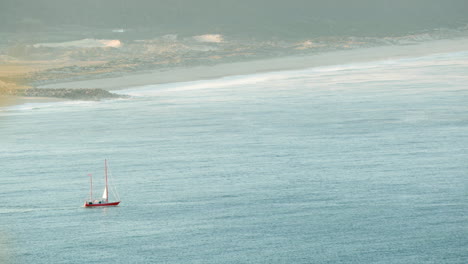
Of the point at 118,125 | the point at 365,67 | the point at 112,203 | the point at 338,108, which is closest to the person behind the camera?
the point at 112,203

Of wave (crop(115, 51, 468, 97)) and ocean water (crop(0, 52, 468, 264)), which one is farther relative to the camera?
wave (crop(115, 51, 468, 97))

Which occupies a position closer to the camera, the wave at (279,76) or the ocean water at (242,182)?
the ocean water at (242,182)

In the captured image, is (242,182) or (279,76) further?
(279,76)

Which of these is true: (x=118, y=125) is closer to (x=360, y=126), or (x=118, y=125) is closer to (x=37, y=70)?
(x=360, y=126)

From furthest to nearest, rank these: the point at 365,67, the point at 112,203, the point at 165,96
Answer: the point at 365,67, the point at 165,96, the point at 112,203

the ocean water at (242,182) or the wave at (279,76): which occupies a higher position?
the ocean water at (242,182)

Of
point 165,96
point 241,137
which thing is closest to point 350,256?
point 241,137

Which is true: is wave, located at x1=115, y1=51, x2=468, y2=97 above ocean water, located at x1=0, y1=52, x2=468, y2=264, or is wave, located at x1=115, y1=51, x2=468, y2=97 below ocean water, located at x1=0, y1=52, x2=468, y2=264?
below

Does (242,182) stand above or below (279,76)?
above
